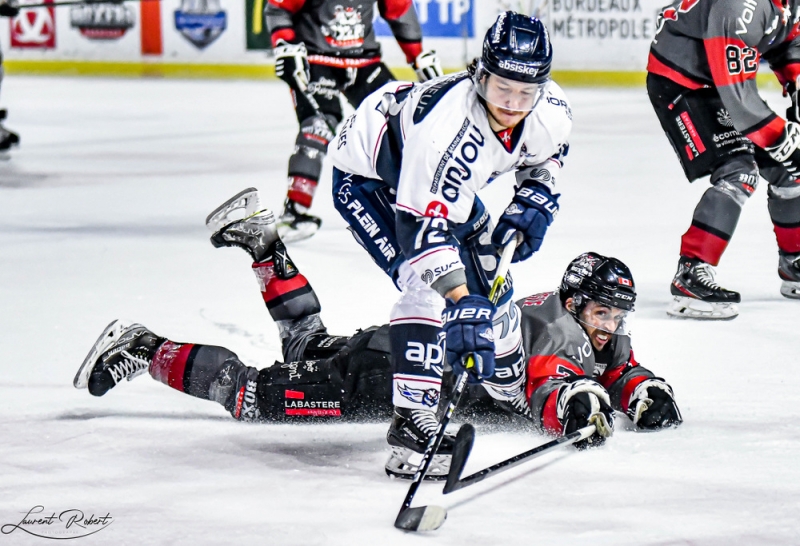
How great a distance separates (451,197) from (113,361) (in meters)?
1.06

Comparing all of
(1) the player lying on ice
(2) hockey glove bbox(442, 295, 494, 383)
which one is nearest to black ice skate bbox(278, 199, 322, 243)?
(1) the player lying on ice

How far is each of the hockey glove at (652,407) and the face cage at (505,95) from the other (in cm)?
77

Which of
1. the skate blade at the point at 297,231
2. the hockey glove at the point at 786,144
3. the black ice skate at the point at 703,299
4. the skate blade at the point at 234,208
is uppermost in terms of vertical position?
the hockey glove at the point at 786,144

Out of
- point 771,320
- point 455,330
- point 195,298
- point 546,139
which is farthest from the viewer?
point 195,298

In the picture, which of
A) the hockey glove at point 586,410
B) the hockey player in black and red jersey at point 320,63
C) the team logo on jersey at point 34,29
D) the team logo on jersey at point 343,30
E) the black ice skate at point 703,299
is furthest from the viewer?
the team logo on jersey at point 34,29

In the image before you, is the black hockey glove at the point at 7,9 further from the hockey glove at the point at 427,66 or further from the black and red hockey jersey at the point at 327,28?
the hockey glove at the point at 427,66

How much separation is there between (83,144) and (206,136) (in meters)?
0.87

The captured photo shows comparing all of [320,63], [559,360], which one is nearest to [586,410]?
[559,360]

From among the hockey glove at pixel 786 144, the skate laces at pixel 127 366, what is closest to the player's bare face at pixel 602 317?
the skate laces at pixel 127 366

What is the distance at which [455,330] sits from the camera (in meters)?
2.55

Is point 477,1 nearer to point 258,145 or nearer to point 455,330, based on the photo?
point 258,145

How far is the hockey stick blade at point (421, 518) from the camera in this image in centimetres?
238

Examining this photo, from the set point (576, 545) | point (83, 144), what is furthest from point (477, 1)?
point (576, 545)

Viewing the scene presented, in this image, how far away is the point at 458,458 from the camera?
8.41 feet
